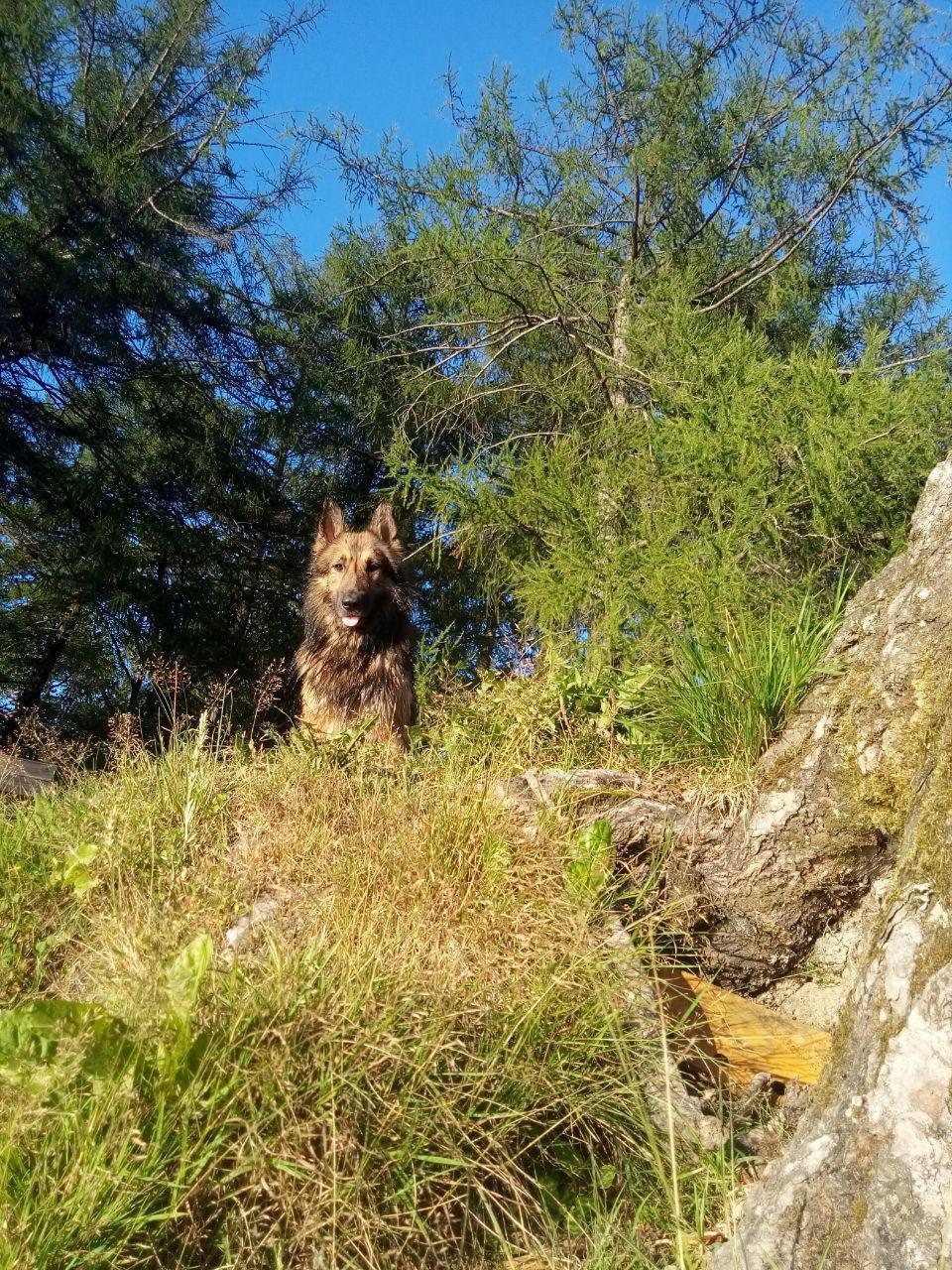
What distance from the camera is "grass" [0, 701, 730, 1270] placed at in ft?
9.55

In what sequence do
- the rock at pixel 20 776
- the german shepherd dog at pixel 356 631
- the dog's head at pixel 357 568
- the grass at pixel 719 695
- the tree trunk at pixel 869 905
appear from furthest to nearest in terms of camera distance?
the dog's head at pixel 357 568
the german shepherd dog at pixel 356 631
the rock at pixel 20 776
the grass at pixel 719 695
the tree trunk at pixel 869 905

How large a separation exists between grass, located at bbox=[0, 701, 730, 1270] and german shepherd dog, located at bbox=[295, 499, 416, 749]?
7.81ft

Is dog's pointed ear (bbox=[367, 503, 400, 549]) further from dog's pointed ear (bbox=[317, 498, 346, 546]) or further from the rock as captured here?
the rock

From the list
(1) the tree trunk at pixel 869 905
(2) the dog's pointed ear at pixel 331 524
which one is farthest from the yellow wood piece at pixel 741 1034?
(2) the dog's pointed ear at pixel 331 524

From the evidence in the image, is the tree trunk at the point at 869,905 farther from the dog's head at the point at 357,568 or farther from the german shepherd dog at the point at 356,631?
the dog's head at the point at 357,568

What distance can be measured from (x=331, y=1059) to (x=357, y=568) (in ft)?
14.9

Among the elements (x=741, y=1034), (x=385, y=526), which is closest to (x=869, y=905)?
(x=741, y=1034)

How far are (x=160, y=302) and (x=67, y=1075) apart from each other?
325 inches

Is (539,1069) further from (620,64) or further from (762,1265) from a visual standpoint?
(620,64)

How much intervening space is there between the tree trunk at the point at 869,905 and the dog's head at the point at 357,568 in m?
3.07

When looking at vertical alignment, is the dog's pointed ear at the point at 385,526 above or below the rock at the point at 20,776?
above

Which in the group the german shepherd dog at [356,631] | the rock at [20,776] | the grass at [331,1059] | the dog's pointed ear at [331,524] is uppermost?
the dog's pointed ear at [331,524]

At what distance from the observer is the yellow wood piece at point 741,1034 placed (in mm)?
4242

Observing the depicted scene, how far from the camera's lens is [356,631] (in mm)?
7367
